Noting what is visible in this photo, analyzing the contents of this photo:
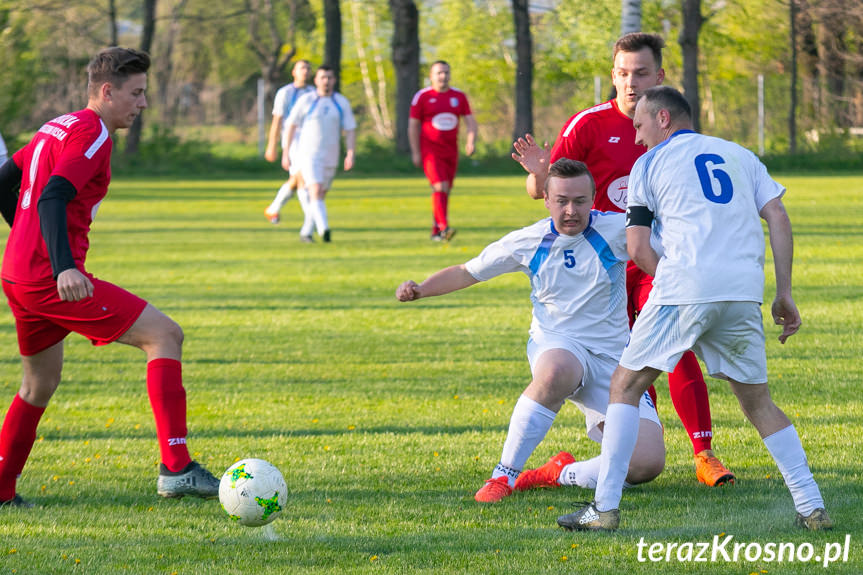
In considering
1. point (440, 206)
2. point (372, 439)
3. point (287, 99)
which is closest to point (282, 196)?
point (287, 99)

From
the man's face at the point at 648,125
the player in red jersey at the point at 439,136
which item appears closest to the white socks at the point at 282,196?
the player in red jersey at the point at 439,136

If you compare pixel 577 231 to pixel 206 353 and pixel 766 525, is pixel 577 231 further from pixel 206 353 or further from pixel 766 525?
A: pixel 206 353

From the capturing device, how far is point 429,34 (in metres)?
77.2

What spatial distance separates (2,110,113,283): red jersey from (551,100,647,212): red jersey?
222 centimetres

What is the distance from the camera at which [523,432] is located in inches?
204

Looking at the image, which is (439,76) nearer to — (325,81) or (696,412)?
(325,81)

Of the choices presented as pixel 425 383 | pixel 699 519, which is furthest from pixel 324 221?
pixel 699 519

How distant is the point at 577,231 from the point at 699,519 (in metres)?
1.35

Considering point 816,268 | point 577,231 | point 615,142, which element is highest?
point 615,142

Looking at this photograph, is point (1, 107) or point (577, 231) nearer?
point (577, 231)

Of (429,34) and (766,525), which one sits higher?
(429,34)

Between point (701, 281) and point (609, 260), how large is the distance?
3.05ft

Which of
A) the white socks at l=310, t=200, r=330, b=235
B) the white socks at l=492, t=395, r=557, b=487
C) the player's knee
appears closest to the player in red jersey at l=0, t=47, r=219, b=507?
the white socks at l=492, t=395, r=557, b=487

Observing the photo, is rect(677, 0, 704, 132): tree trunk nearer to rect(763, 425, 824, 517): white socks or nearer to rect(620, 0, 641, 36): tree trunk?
rect(620, 0, 641, 36): tree trunk
